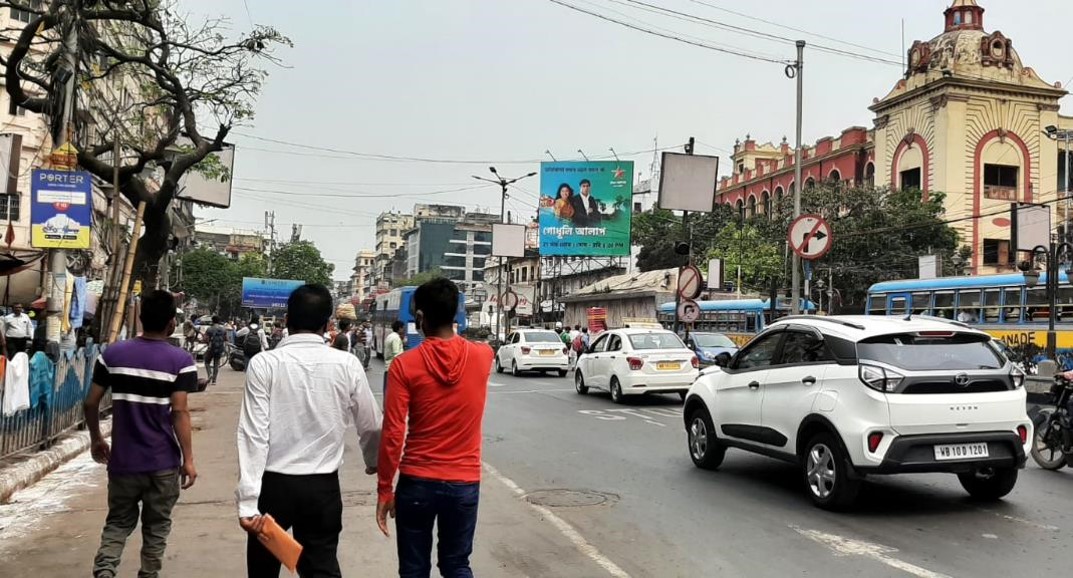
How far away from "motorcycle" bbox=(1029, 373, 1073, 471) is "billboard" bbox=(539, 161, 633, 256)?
28.3 meters

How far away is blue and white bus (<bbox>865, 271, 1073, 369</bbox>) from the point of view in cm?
2119

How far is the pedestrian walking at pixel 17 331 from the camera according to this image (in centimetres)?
1612

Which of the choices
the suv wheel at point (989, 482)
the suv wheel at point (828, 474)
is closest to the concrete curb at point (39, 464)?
the suv wheel at point (828, 474)

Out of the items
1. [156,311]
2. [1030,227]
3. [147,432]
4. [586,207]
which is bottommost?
[147,432]

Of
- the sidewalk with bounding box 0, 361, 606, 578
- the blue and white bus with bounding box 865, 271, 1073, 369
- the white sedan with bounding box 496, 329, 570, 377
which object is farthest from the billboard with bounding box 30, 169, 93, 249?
the blue and white bus with bounding box 865, 271, 1073, 369

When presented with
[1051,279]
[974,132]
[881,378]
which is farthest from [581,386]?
[974,132]

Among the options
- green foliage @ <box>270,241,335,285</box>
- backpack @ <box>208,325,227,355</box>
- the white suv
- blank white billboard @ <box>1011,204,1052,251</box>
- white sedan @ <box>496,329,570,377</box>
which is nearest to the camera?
the white suv

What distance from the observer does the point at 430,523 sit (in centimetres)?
384

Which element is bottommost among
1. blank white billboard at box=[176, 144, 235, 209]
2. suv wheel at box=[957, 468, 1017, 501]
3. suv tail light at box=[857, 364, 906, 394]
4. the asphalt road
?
the asphalt road

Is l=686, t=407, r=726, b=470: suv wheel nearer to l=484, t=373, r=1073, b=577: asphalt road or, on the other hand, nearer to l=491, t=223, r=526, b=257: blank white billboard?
l=484, t=373, r=1073, b=577: asphalt road

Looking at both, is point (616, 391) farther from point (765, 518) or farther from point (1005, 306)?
point (1005, 306)

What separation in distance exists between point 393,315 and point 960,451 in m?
35.2

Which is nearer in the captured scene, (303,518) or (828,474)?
(303,518)

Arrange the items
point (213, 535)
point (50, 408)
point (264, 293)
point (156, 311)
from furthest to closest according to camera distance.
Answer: point (264, 293) < point (50, 408) < point (213, 535) < point (156, 311)
